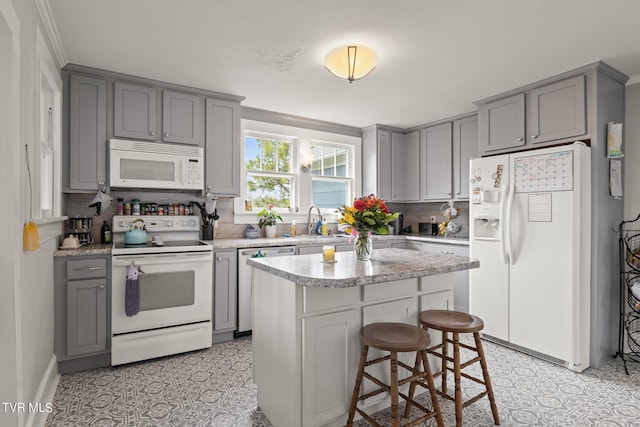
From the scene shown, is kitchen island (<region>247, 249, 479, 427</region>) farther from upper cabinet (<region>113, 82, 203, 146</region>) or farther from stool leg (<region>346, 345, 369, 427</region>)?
upper cabinet (<region>113, 82, 203, 146</region>)

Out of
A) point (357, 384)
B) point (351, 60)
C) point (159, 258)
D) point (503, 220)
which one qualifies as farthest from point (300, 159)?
point (357, 384)

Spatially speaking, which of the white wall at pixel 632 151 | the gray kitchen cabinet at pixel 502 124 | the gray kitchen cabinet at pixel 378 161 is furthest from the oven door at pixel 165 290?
the white wall at pixel 632 151

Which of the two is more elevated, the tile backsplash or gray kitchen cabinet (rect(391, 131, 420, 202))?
gray kitchen cabinet (rect(391, 131, 420, 202))

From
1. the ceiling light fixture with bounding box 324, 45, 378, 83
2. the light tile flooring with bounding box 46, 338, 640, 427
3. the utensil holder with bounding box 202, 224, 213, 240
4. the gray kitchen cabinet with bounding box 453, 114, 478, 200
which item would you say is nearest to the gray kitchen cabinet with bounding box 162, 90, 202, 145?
the utensil holder with bounding box 202, 224, 213, 240

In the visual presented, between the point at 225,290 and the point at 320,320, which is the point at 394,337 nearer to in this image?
the point at 320,320

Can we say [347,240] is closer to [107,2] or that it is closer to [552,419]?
[552,419]

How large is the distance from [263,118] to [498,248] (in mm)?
2937

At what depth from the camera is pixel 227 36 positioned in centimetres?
239

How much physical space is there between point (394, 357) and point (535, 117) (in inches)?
104

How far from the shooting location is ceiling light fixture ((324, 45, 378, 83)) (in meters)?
2.48

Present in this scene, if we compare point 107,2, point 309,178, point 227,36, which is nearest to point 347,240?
point 309,178

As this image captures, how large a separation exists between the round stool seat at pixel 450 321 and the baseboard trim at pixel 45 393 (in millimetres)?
2250

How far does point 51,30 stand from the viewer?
2281 mm

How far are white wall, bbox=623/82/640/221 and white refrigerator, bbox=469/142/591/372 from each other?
660mm
